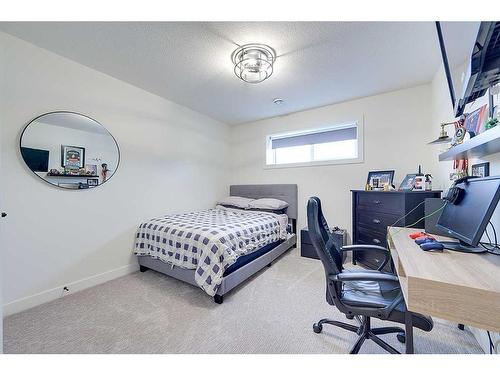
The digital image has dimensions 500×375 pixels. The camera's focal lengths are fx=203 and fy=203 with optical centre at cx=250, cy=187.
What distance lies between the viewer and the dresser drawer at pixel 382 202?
2270mm

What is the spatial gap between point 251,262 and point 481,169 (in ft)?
7.01

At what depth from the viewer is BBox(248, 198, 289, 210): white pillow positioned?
137 inches

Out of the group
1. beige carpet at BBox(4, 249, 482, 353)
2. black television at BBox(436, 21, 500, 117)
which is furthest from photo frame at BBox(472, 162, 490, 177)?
beige carpet at BBox(4, 249, 482, 353)

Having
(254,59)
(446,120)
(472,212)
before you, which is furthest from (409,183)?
(254,59)

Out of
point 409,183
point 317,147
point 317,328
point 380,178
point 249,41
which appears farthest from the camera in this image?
point 317,147

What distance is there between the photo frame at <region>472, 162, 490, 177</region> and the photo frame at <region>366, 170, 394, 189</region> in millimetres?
1238

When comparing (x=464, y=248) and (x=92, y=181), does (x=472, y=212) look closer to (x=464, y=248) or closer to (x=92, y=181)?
(x=464, y=248)

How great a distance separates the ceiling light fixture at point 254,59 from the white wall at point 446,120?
1.76 m

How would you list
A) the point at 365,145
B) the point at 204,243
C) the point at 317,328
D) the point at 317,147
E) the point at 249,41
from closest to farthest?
the point at 317,328 < the point at 249,41 < the point at 204,243 < the point at 365,145 < the point at 317,147

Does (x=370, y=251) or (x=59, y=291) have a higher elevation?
(x=370, y=251)

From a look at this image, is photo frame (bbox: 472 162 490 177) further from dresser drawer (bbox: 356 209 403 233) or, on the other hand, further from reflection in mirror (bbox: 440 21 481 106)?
dresser drawer (bbox: 356 209 403 233)

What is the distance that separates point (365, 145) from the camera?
3164mm

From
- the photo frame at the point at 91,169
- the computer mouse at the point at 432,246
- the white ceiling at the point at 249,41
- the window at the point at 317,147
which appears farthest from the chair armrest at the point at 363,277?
the photo frame at the point at 91,169
